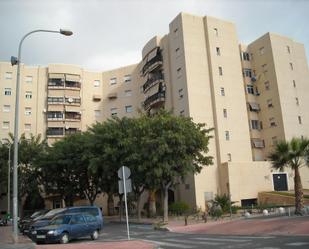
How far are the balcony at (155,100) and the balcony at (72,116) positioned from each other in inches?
509

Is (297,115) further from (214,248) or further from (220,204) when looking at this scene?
(214,248)

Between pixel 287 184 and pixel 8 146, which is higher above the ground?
pixel 8 146

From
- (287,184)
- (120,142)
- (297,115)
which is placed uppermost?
(297,115)

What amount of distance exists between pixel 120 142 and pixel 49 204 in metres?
29.0

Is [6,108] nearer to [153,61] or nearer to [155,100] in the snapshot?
[155,100]

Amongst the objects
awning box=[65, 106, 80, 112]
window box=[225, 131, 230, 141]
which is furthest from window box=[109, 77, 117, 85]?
window box=[225, 131, 230, 141]

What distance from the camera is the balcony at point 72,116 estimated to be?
63219mm

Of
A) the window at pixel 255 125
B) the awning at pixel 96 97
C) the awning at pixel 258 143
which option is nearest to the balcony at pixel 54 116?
the awning at pixel 96 97

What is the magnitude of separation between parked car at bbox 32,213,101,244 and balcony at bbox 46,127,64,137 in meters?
40.5

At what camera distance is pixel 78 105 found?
64.5m

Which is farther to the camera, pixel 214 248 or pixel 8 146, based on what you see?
pixel 8 146

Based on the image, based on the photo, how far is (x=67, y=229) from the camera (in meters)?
20.7

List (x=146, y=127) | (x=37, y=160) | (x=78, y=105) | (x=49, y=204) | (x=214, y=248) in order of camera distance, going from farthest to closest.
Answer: (x=78, y=105) < (x=49, y=204) < (x=37, y=160) < (x=146, y=127) < (x=214, y=248)

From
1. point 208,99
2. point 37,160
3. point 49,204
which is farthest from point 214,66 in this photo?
point 49,204
